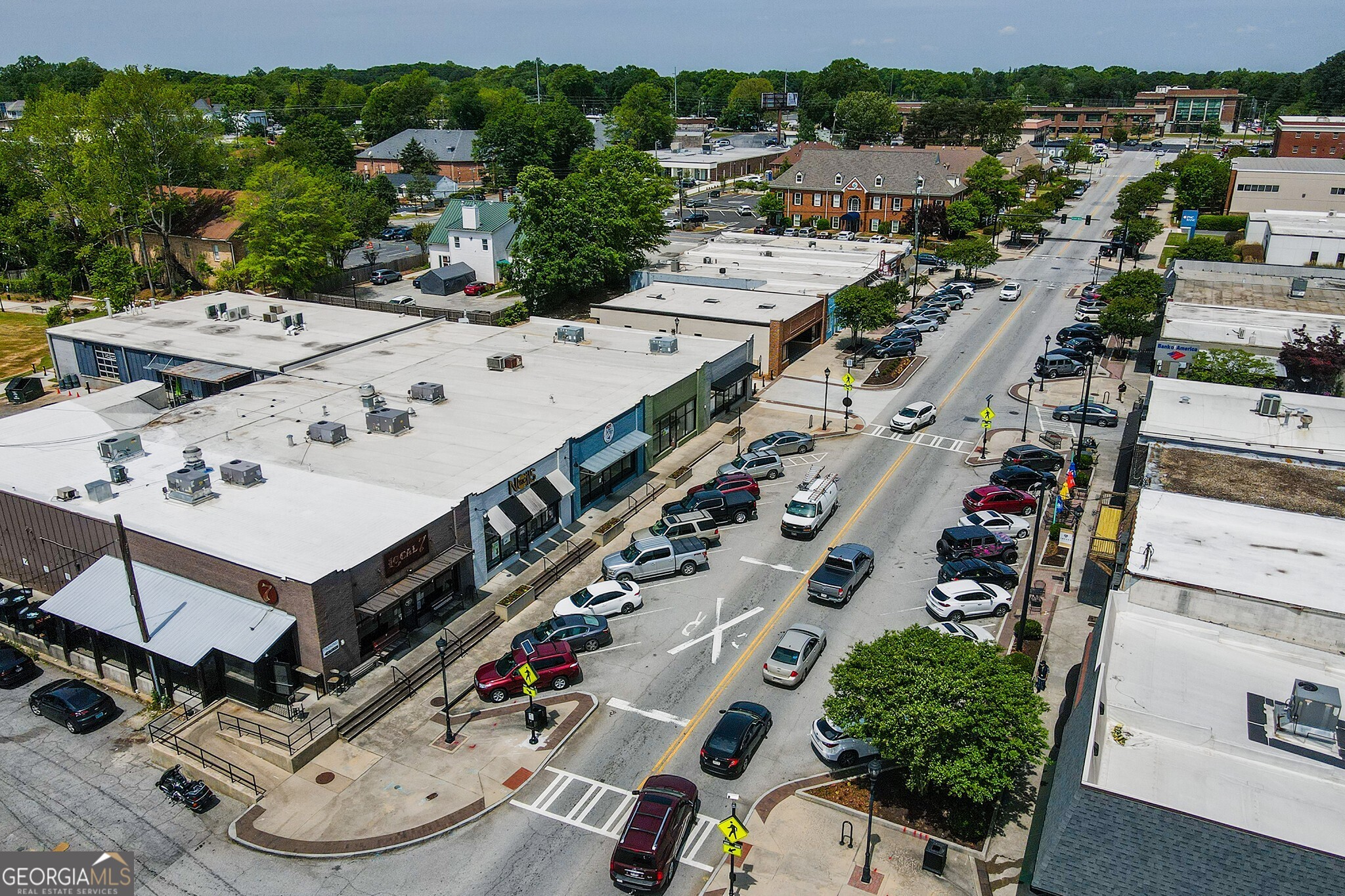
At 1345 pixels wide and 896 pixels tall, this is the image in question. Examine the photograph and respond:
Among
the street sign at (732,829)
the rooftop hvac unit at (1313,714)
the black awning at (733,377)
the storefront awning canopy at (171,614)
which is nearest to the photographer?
the rooftop hvac unit at (1313,714)

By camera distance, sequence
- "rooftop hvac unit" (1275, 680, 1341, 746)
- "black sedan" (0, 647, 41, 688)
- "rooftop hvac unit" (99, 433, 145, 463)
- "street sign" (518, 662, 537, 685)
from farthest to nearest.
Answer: "rooftop hvac unit" (99, 433, 145, 463), "black sedan" (0, 647, 41, 688), "street sign" (518, 662, 537, 685), "rooftop hvac unit" (1275, 680, 1341, 746)

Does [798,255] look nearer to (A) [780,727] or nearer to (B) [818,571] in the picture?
(B) [818,571]

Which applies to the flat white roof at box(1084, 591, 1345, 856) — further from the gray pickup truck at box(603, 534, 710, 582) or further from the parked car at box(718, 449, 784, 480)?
the parked car at box(718, 449, 784, 480)

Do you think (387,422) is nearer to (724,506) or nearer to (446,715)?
(724,506)

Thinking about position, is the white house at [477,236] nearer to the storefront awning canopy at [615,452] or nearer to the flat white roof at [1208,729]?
the storefront awning canopy at [615,452]

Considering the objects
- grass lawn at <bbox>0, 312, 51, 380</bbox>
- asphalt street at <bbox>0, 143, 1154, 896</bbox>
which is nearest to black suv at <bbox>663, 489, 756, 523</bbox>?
asphalt street at <bbox>0, 143, 1154, 896</bbox>

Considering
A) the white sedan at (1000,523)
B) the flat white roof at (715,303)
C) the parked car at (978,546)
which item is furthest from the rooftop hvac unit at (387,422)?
the white sedan at (1000,523)

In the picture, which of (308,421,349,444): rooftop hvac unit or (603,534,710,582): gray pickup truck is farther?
(308,421,349,444): rooftop hvac unit
